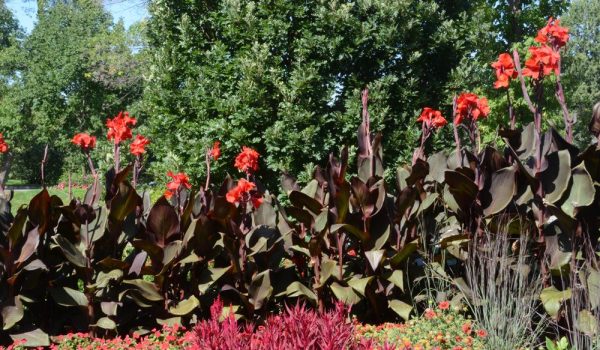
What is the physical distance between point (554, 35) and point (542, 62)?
23 cm

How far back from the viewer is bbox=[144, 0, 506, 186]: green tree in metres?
6.23

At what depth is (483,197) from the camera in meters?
4.08

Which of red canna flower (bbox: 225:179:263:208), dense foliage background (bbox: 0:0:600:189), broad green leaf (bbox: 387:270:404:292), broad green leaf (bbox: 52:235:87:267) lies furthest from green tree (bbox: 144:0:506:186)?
broad green leaf (bbox: 52:235:87:267)

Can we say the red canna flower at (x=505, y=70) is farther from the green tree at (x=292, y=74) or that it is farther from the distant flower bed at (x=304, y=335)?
the green tree at (x=292, y=74)

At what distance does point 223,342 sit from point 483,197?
2561 millimetres

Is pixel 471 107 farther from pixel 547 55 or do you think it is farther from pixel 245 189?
pixel 245 189

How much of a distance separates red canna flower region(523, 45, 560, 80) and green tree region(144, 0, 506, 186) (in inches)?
99.3

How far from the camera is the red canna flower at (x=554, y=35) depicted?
389cm

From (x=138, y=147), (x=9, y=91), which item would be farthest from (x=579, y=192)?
(x=9, y=91)

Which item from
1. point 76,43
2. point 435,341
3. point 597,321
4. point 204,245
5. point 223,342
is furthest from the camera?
point 76,43

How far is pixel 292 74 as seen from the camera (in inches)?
245

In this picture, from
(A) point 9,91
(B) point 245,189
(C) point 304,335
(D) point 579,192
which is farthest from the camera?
(A) point 9,91

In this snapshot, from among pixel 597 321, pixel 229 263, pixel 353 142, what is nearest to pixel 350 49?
pixel 353 142

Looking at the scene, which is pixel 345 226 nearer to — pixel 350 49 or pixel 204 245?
pixel 204 245
